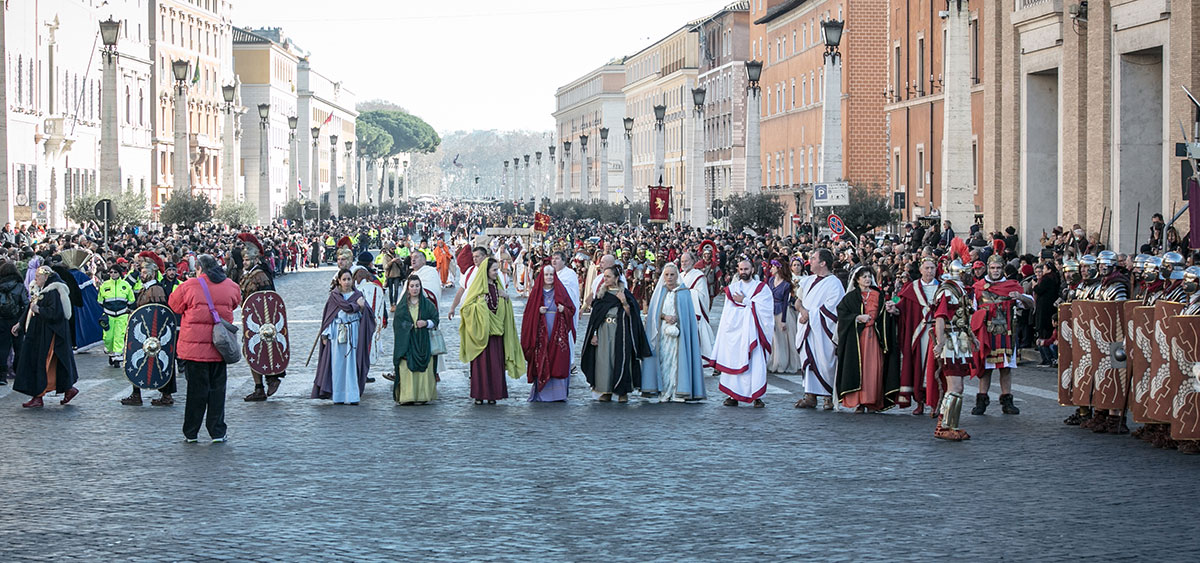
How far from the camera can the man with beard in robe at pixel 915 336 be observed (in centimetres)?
1616

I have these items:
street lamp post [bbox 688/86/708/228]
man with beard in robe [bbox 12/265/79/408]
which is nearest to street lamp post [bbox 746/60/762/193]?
street lamp post [bbox 688/86/708/228]

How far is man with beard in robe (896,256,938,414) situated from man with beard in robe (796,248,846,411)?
912 mm

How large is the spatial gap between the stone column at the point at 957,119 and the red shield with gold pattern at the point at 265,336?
16.6 meters

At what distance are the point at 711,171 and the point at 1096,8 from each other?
7281 centimetres

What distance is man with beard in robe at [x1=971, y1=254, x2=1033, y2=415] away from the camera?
1598 centimetres

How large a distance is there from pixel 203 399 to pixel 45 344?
359 cm

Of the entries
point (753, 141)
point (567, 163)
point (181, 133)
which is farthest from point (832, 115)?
point (567, 163)

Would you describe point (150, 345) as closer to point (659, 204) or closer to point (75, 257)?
point (75, 257)

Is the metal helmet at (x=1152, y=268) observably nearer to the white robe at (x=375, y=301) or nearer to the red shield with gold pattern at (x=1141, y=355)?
the red shield with gold pattern at (x=1141, y=355)


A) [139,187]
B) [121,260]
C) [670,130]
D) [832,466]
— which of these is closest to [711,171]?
[670,130]

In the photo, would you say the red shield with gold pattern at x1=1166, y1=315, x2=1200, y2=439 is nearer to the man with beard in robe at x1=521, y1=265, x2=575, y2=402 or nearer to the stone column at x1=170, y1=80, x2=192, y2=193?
the man with beard in robe at x1=521, y1=265, x2=575, y2=402

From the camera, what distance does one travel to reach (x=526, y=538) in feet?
32.5

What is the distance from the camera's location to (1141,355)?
14.2 metres

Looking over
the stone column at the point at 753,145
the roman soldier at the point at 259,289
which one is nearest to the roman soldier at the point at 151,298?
the roman soldier at the point at 259,289
